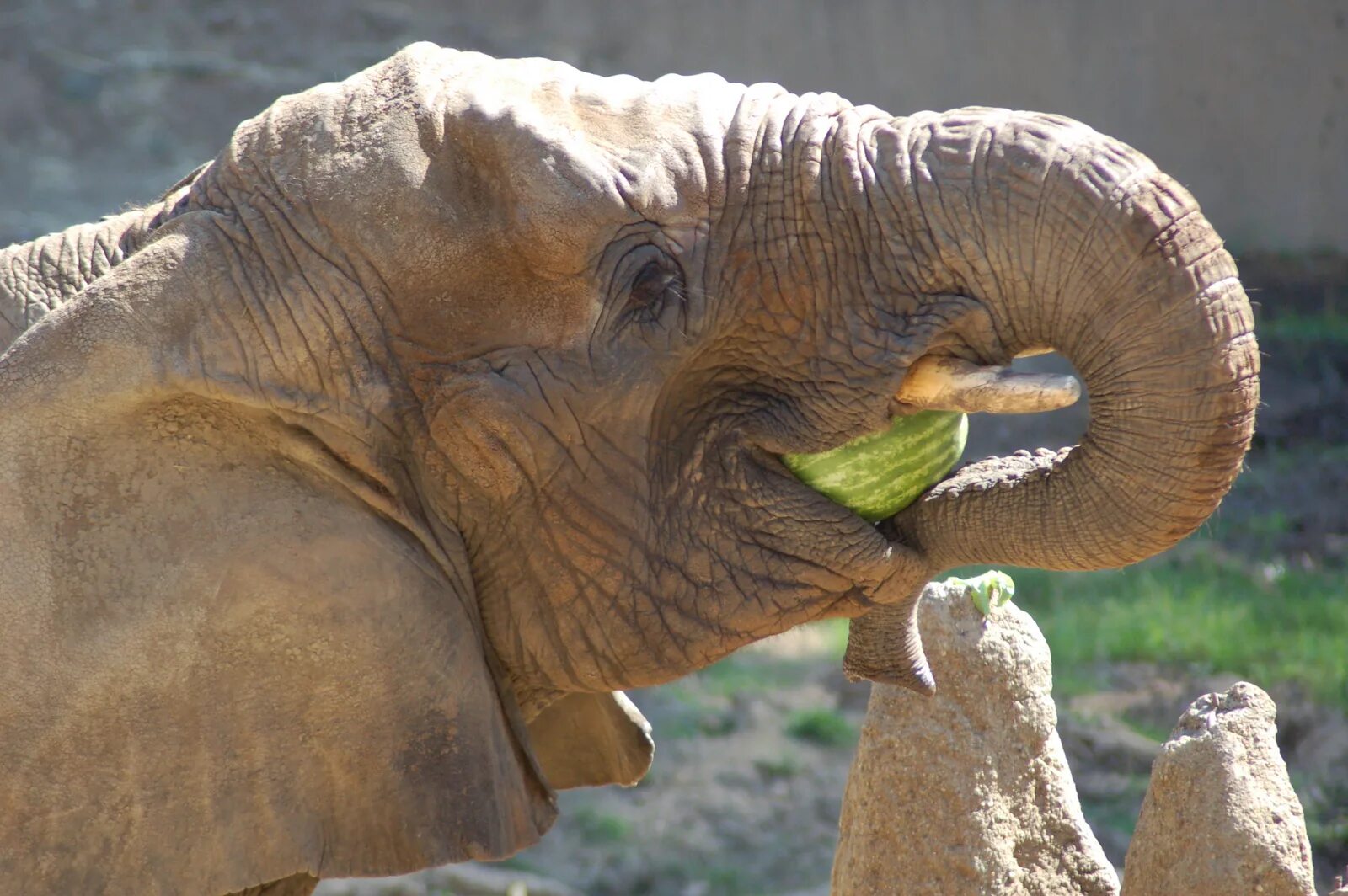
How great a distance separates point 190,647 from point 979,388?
3.16ft

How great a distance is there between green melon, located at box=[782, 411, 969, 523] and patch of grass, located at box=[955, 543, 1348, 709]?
4.76 m

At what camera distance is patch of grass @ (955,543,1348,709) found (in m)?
7.09

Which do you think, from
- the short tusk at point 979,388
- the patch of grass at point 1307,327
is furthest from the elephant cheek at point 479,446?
the patch of grass at point 1307,327

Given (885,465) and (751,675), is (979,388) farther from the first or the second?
(751,675)

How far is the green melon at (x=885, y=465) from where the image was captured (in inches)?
90.1

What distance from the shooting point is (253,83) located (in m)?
12.4

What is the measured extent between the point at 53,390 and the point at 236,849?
0.58 metres

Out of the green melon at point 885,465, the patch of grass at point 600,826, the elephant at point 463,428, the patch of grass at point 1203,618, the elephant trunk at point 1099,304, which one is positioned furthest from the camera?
the patch of grass at point 1203,618

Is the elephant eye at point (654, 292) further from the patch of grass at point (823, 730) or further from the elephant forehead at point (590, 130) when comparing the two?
the patch of grass at point (823, 730)

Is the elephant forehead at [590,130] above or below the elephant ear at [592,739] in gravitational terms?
above

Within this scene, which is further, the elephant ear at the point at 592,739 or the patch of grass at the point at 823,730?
the patch of grass at the point at 823,730

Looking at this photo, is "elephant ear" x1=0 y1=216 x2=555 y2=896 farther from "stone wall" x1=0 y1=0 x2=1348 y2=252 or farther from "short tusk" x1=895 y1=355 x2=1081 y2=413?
"stone wall" x1=0 y1=0 x2=1348 y2=252

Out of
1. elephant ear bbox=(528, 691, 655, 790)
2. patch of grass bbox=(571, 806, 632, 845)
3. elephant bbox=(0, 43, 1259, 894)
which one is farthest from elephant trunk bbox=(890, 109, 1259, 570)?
patch of grass bbox=(571, 806, 632, 845)

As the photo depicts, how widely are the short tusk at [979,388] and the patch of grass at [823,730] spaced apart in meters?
5.09
